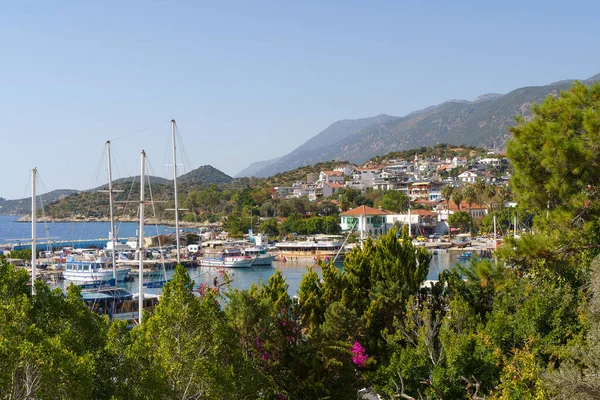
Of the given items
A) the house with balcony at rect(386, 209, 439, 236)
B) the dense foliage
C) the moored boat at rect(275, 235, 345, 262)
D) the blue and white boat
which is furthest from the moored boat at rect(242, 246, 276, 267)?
the dense foliage

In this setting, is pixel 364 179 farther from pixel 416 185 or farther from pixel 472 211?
pixel 472 211

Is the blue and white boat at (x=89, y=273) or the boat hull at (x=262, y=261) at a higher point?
the blue and white boat at (x=89, y=273)

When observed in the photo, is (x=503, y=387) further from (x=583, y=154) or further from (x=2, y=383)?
(x=2, y=383)

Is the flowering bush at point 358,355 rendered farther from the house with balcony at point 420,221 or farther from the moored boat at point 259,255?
the house with balcony at point 420,221

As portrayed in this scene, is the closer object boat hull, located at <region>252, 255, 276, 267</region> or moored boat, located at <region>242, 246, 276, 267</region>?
boat hull, located at <region>252, 255, 276, 267</region>

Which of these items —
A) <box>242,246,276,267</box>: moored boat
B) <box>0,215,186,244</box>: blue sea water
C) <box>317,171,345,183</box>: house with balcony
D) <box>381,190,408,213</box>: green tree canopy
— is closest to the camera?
<box>242,246,276,267</box>: moored boat

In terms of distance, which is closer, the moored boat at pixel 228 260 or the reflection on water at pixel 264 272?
the reflection on water at pixel 264 272

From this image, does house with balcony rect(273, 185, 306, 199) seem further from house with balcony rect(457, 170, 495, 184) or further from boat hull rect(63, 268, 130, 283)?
boat hull rect(63, 268, 130, 283)

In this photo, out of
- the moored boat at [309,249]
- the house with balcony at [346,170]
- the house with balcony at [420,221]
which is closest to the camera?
the moored boat at [309,249]

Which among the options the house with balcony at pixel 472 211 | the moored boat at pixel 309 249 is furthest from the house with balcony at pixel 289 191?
the moored boat at pixel 309 249

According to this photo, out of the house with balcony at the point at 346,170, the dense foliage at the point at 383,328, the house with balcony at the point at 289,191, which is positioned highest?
the house with balcony at the point at 346,170

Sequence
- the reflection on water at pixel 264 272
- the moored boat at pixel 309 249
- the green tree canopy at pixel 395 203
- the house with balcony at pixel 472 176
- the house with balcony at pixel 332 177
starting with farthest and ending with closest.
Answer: the house with balcony at pixel 332 177 → the house with balcony at pixel 472 176 → the green tree canopy at pixel 395 203 → the moored boat at pixel 309 249 → the reflection on water at pixel 264 272

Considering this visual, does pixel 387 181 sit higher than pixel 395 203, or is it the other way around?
pixel 387 181

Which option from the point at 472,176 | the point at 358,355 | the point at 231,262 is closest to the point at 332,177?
the point at 472,176
